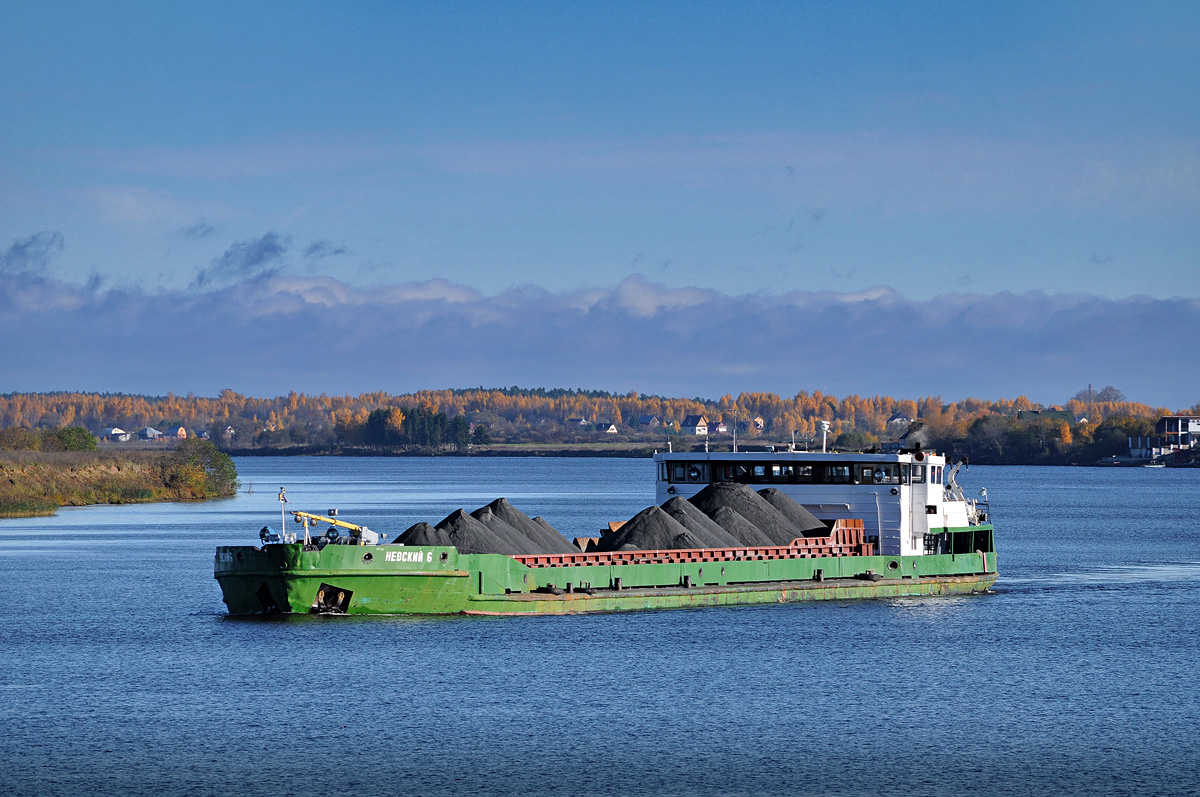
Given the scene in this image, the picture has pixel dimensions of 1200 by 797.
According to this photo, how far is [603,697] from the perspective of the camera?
31297 millimetres

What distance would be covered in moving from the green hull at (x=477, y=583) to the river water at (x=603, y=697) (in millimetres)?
547

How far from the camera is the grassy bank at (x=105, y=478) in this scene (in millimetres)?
96812

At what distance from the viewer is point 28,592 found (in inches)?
1919

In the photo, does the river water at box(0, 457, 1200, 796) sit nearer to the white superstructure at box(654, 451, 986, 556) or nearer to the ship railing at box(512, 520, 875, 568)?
the ship railing at box(512, 520, 875, 568)

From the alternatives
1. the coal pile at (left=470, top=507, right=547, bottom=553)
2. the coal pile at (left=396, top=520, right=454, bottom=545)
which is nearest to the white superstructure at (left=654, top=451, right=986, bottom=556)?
the coal pile at (left=470, top=507, right=547, bottom=553)

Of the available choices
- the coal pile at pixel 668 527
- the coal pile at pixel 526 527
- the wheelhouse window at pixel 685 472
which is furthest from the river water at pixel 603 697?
the wheelhouse window at pixel 685 472

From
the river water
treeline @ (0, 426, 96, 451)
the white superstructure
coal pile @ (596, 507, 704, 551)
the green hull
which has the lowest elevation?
the river water

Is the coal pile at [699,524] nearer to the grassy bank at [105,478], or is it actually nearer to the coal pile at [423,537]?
the coal pile at [423,537]

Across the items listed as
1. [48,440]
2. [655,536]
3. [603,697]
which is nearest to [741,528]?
[655,536]

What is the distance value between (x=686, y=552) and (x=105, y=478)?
76.6 meters

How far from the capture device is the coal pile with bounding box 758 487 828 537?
47.7 metres

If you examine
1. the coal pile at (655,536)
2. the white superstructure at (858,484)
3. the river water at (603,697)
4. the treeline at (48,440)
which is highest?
the treeline at (48,440)

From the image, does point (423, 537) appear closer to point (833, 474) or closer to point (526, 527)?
point (526, 527)

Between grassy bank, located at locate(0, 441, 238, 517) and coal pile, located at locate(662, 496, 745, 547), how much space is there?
59230 mm
